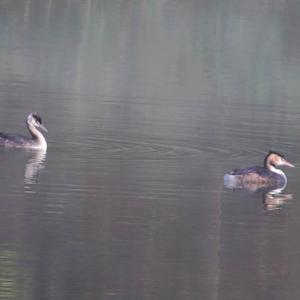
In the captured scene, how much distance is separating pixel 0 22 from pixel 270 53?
9.58 m

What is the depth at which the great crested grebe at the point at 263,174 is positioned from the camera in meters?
19.0

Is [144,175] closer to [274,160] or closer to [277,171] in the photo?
[277,171]

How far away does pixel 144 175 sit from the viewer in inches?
→ 754

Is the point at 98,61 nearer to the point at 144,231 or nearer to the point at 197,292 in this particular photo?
the point at 144,231

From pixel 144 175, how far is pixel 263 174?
1.47 m

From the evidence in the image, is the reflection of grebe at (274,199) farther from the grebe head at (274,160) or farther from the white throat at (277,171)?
the grebe head at (274,160)

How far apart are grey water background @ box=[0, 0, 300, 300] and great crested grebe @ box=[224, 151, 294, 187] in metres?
0.17

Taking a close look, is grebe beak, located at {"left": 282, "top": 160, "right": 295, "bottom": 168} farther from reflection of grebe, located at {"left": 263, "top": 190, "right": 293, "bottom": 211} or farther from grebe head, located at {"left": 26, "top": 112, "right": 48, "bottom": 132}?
grebe head, located at {"left": 26, "top": 112, "right": 48, "bottom": 132}

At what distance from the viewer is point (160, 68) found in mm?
36969

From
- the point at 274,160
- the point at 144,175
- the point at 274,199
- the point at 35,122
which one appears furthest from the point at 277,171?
the point at 35,122

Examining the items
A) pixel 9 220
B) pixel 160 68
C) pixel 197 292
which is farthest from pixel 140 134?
pixel 160 68

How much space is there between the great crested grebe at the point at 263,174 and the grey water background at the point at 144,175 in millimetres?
172

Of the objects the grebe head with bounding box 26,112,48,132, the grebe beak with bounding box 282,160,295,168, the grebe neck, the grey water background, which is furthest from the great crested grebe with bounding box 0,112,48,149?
the grebe beak with bounding box 282,160,295,168

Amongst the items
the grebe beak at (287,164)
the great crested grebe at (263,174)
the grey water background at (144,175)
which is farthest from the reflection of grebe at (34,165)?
the grebe beak at (287,164)
